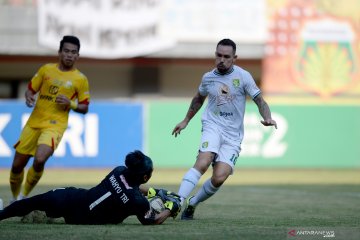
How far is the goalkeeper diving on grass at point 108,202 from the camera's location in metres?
8.59

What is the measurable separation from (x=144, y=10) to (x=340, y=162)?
26.8ft

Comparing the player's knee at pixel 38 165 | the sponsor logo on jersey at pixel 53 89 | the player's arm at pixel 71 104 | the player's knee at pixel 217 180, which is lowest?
the player's knee at pixel 38 165

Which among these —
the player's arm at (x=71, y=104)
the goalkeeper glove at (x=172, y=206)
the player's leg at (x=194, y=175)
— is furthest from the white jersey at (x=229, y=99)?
the player's arm at (x=71, y=104)

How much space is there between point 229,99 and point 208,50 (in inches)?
746

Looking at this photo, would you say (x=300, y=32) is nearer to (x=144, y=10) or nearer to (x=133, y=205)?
(x=144, y=10)

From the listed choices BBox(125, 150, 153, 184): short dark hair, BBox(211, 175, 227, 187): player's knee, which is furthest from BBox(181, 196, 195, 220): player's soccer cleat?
BBox(125, 150, 153, 184): short dark hair

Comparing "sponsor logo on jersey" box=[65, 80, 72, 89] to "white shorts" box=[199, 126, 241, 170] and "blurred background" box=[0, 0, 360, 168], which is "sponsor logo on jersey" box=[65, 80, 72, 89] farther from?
"blurred background" box=[0, 0, 360, 168]

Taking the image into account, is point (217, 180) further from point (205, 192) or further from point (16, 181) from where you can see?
point (16, 181)

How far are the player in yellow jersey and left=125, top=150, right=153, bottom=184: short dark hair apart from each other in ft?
9.61

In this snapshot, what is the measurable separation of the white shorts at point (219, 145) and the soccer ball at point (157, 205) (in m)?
1.21

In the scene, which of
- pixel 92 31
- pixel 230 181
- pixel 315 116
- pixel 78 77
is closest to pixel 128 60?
pixel 92 31

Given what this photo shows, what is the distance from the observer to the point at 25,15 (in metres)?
28.5

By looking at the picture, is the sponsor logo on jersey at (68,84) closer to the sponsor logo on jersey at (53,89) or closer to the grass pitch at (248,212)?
the sponsor logo on jersey at (53,89)

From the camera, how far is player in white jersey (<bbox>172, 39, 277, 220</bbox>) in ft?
33.1
